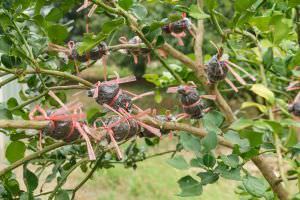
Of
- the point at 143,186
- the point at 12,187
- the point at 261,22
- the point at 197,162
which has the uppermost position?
the point at 261,22

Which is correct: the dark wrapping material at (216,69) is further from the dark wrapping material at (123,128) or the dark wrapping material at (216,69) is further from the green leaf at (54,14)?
the green leaf at (54,14)

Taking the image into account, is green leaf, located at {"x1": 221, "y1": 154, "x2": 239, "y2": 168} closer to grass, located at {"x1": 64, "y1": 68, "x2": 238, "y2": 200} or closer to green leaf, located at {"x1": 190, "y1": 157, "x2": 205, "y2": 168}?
green leaf, located at {"x1": 190, "y1": 157, "x2": 205, "y2": 168}

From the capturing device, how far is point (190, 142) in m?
0.64

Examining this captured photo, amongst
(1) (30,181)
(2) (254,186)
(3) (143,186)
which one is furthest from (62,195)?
(3) (143,186)

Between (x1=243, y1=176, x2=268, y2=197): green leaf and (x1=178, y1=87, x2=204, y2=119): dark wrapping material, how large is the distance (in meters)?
0.17

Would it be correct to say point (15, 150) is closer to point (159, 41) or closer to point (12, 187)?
point (12, 187)

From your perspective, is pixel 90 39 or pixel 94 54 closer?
pixel 90 39

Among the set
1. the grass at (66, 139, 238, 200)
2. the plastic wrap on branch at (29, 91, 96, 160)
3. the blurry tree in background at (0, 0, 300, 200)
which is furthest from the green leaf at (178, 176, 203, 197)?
the grass at (66, 139, 238, 200)

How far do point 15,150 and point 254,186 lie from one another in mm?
317

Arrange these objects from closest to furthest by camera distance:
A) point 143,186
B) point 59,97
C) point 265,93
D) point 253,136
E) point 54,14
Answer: point 265,93
point 253,136
point 54,14
point 59,97
point 143,186

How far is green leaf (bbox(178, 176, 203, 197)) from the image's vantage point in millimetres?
597

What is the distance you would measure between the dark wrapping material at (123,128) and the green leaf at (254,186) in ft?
0.48

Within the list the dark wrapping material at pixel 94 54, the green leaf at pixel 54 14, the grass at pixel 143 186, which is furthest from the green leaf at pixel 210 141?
the grass at pixel 143 186

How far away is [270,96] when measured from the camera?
17.5 inches
